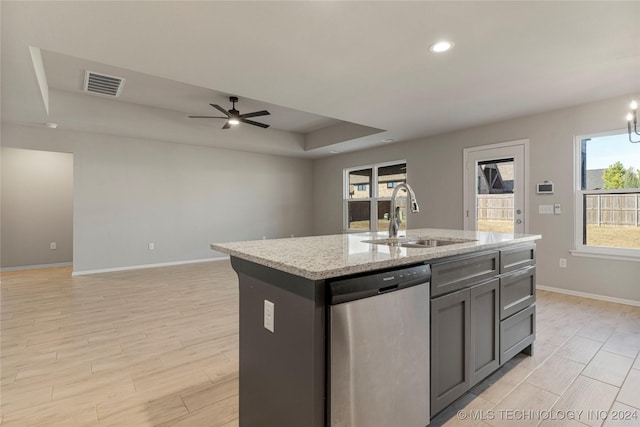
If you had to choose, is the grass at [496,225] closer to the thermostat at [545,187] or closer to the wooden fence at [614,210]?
the thermostat at [545,187]

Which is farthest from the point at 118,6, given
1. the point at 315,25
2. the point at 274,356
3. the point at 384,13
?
the point at 274,356

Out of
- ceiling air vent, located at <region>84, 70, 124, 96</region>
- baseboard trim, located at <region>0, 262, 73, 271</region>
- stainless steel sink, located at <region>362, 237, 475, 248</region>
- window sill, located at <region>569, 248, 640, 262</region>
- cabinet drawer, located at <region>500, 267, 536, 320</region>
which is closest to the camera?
cabinet drawer, located at <region>500, 267, 536, 320</region>

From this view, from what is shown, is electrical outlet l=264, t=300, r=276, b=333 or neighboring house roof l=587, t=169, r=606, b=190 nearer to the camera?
electrical outlet l=264, t=300, r=276, b=333

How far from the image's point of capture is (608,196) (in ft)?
12.2

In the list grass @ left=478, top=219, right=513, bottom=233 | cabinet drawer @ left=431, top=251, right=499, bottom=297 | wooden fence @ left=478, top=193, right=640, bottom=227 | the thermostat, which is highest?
the thermostat

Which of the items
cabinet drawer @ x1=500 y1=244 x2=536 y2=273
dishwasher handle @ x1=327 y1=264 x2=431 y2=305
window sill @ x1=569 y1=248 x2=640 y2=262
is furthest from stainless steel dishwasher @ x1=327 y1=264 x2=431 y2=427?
window sill @ x1=569 y1=248 x2=640 y2=262

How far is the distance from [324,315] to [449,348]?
2.93 ft

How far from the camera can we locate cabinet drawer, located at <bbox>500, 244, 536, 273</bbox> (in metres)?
2.01

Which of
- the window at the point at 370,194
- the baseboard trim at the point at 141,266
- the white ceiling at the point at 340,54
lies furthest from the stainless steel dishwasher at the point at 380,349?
the baseboard trim at the point at 141,266

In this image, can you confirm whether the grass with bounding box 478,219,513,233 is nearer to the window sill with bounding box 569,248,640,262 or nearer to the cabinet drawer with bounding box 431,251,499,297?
the window sill with bounding box 569,248,640,262

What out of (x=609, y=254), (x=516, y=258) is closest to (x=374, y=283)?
(x=516, y=258)

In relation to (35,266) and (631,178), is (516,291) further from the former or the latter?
(35,266)

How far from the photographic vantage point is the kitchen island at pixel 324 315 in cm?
113

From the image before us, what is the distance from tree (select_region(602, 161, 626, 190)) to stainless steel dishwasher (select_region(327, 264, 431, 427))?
12.4 ft
